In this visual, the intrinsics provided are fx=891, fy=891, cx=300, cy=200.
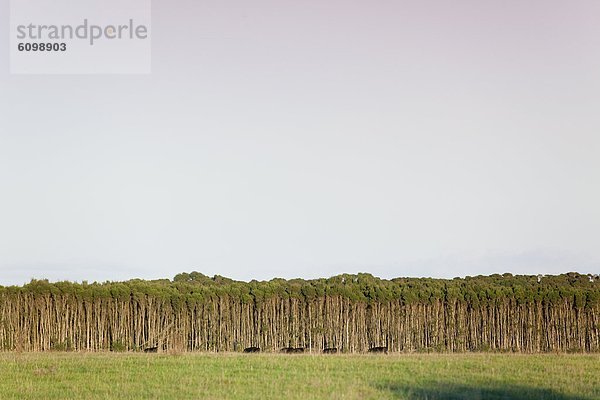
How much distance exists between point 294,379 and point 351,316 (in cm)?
2011

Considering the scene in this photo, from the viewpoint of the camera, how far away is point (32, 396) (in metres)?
21.0

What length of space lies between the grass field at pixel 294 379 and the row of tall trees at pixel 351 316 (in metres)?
11.8

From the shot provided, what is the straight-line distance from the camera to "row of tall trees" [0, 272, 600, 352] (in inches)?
1683

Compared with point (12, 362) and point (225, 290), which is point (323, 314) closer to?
point (225, 290)

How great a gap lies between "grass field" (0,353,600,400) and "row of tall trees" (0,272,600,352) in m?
11.8

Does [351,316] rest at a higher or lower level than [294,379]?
higher

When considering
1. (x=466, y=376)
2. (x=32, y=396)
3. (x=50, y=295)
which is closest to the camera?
(x=32, y=396)

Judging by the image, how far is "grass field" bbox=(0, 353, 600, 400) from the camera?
69.5ft

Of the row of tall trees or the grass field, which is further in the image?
the row of tall trees

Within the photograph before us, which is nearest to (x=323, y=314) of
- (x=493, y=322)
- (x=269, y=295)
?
(x=269, y=295)

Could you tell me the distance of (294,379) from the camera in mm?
23781

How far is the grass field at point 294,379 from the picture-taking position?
834 inches

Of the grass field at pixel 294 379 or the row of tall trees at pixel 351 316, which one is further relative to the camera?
the row of tall trees at pixel 351 316

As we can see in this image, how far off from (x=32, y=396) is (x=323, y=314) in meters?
23.9
